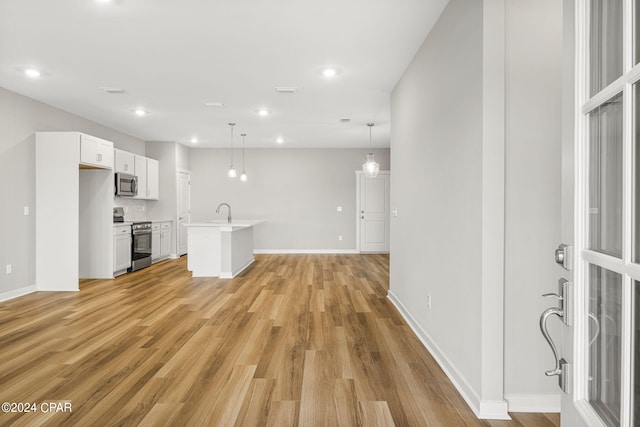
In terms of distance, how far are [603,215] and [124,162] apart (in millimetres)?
7346

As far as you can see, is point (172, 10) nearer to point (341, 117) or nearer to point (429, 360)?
point (429, 360)

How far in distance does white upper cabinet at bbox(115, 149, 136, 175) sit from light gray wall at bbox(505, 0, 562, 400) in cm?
642

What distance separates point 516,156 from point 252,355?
91.6 inches

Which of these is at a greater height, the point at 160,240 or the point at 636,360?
the point at 636,360

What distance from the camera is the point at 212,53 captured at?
12.2 ft

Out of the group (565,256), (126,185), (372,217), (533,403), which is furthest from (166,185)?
(565,256)

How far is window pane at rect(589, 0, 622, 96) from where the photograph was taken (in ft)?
2.81

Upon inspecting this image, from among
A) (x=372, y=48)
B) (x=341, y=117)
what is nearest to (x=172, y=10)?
(x=372, y=48)

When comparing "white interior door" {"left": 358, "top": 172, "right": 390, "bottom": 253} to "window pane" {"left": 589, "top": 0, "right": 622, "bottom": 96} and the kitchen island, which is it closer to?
the kitchen island

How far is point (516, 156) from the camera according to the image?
212 cm

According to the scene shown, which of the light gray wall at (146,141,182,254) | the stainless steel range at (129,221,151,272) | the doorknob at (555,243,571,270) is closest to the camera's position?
the doorknob at (555,243,571,270)

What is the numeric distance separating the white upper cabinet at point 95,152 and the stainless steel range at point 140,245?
1.33 metres

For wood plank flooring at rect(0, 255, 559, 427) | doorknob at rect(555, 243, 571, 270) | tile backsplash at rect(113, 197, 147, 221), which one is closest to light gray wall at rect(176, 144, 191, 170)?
tile backsplash at rect(113, 197, 147, 221)

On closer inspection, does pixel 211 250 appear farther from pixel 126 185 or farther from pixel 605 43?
pixel 605 43
